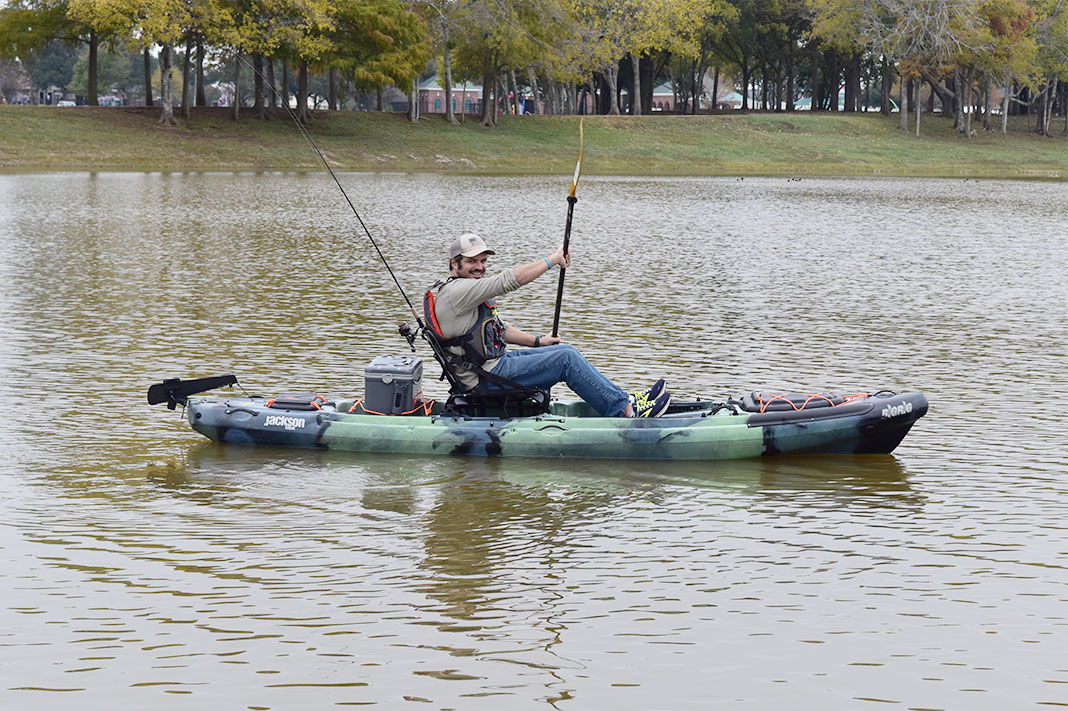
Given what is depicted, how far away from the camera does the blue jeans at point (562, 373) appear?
1066cm

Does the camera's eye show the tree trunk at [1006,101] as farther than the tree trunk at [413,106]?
Yes

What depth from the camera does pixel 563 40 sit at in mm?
77688

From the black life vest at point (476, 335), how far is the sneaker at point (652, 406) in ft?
3.81

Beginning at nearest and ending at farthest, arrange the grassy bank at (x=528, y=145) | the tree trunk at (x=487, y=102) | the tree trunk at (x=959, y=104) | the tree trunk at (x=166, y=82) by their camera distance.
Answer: the grassy bank at (x=528, y=145) → the tree trunk at (x=166, y=82) → the tree trunk at (x=487, y=102) → the tree trunk at (x=959, y=104)

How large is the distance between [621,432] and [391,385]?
1.83 m

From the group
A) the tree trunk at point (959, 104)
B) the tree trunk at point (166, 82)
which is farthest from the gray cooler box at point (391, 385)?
the tree trunk at point (959, 104)

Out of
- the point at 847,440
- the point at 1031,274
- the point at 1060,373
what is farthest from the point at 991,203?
the point at 847,440

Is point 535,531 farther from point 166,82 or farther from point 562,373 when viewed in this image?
point 166,82

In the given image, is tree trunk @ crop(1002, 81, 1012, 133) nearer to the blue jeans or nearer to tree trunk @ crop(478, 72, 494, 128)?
tree trunk @ crop(478, 72, 494, 128)

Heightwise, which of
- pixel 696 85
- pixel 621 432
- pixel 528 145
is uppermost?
pixel 696 85

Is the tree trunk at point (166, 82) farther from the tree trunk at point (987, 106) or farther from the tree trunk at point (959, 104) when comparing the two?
the tree trunk at point (987, 106)

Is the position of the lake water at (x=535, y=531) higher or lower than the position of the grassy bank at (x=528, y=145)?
lower

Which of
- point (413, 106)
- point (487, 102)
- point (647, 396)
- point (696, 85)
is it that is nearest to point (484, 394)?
point (647, 396)

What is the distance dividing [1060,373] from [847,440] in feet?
16.9
